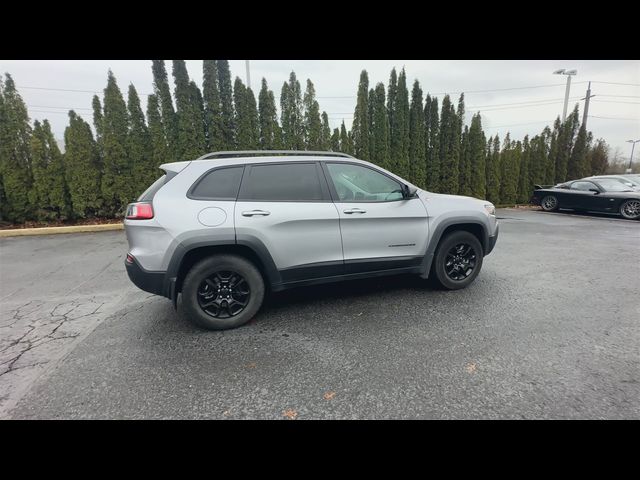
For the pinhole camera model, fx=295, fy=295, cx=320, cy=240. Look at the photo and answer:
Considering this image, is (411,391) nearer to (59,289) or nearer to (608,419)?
(608,419)

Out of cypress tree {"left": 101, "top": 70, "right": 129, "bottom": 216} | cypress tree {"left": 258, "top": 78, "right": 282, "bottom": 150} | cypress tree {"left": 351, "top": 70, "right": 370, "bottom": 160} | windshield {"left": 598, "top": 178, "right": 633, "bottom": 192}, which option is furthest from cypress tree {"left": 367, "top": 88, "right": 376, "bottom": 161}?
cypress tree {"left": 101, "top": 70, "right": 129, "bottom": 216}

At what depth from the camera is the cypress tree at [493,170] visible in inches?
512

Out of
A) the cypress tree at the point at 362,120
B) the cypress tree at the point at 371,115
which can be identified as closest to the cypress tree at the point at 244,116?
the cypress tree at the point at 362,120

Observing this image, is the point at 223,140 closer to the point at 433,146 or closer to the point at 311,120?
the point at 311,120

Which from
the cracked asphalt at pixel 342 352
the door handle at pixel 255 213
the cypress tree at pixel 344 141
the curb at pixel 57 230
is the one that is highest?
the cypress tree at pixel 344 141

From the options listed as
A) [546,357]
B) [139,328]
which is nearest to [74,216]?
[139,328]

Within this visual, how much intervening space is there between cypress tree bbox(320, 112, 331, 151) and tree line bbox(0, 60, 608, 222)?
38 mm

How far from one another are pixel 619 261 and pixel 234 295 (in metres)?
6.49

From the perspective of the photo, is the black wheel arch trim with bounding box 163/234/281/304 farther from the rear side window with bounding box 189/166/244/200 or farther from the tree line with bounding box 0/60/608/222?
the tree line with bounding box 0/60/608/222

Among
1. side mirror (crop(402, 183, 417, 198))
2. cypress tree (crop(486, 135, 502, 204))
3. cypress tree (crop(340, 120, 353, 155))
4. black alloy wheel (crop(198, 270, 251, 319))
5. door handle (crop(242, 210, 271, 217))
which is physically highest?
cypress tree (crop(340, 120, 353, 155))

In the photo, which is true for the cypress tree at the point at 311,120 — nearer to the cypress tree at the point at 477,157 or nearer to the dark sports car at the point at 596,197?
the cypress tree at the point at 477,157

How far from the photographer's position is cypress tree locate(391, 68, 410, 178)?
37.9ft

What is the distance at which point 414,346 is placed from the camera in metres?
2.69

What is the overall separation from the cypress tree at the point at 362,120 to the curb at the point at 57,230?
8536 mm
